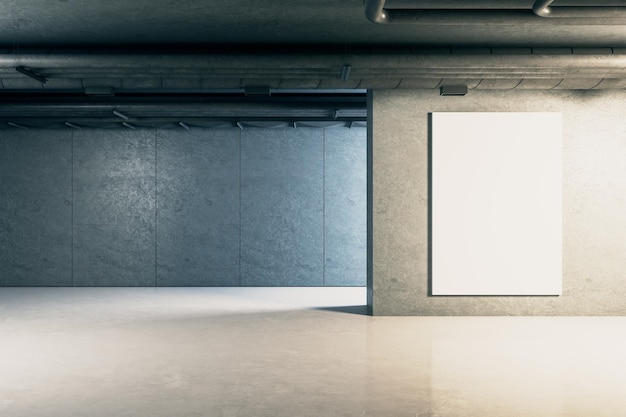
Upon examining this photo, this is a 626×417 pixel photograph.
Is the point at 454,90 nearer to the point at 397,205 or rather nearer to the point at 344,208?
the point at 397,205

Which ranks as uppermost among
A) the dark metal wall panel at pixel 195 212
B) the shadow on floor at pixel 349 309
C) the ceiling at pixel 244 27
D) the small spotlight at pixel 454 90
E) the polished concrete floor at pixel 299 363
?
the ceiling at pixel 244 27

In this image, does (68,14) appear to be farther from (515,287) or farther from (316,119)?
(515,287)

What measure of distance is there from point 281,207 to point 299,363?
6.76m

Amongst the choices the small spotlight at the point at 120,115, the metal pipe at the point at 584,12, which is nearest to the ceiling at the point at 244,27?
Answer: the metal pipe at the point at 584,12

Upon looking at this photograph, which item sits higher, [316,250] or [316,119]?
[316,119]

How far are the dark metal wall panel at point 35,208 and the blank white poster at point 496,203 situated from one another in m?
7.50

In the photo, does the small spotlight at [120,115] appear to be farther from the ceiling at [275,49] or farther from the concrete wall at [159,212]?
the ceiling at [275,49]

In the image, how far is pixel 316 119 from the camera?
36.5ft

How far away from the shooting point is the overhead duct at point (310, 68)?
7.01 m

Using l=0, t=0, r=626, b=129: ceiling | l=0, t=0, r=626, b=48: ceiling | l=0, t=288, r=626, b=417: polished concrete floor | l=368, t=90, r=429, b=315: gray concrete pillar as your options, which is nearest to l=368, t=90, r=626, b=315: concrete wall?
l=368, t=90, r=429, b=315: gray concrete pillar

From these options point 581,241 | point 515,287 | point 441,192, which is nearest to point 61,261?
point 441,192

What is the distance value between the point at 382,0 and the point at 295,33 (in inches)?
88.5

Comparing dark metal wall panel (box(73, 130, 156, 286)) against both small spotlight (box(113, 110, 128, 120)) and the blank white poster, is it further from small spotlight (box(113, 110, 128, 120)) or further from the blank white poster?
the blank white poster

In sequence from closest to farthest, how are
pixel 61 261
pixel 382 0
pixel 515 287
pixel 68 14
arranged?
pixel 382 0 → pixel 68 14 → pixel 515 287 → pixel 61 261
